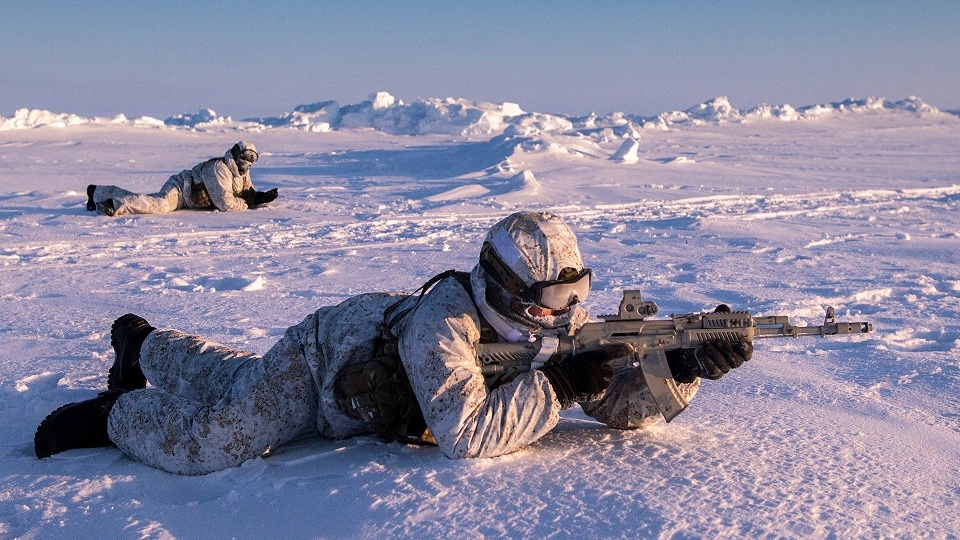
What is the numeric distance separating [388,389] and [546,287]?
1.97 feet

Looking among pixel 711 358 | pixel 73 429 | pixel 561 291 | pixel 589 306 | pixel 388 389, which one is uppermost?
pixel 561 291

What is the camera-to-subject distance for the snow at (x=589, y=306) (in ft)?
8.13

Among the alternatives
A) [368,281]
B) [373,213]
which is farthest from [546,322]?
[373,213]

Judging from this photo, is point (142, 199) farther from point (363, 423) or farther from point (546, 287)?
point (546, 287)

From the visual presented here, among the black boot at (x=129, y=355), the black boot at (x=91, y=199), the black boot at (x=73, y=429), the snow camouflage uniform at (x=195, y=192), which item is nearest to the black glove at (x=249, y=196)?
the snow camouflage uniform at (x=195, y=192)

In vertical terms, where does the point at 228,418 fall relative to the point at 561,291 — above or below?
below

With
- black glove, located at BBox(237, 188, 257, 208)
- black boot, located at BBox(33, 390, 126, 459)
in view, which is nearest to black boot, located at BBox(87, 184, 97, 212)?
black glove, located at BBox(237, 188, 257, 208)

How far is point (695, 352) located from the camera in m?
2.83

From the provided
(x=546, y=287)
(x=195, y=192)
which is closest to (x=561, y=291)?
(x=546, y=287)

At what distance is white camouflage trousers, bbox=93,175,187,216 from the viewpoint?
10070 mm

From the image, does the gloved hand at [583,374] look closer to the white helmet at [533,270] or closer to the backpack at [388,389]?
the white helmet at [533,270]

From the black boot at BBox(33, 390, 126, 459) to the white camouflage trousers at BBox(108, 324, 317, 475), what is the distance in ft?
0.25

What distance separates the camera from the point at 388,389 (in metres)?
2.91

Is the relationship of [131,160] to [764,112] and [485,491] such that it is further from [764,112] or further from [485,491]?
[764,112]
